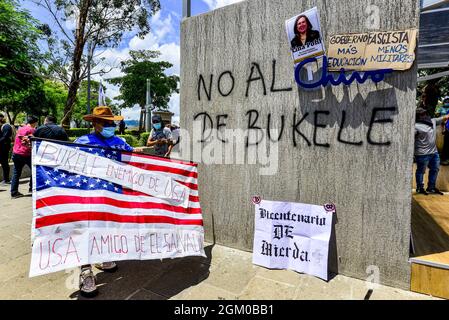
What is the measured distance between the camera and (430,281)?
2727mm

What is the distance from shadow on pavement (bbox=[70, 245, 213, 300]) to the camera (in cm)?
282

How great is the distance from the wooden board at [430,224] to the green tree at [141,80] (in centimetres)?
4397

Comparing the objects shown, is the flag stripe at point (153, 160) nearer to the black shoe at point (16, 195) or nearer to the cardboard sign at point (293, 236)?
the cardboard sign at point (293, 236)

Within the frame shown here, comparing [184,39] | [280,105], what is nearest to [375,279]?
[280,105]

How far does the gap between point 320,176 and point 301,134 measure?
0.52m

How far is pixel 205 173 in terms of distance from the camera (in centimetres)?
405

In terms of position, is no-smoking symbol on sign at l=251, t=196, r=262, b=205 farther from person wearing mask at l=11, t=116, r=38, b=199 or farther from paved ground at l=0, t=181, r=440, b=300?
person wearing mask at l=11, t=116, r=38, b=199

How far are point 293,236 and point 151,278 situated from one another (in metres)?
1.68

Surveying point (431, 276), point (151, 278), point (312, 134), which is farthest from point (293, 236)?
point (151, 278)

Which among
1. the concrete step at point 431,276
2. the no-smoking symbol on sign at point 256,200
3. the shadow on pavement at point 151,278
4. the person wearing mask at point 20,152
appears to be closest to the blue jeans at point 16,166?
the person wearing mask at point 20,152

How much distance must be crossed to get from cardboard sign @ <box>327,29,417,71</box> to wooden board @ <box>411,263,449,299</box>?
1943 millimetres

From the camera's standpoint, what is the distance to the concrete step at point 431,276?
268 cm

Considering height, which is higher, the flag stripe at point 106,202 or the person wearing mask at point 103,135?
the person wearing mask at point 103,135

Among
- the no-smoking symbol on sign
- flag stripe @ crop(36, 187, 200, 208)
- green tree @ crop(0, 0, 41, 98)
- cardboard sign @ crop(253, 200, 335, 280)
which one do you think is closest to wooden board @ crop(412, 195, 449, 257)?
cardboard sign @ crop(253, 200, 335, 280)
